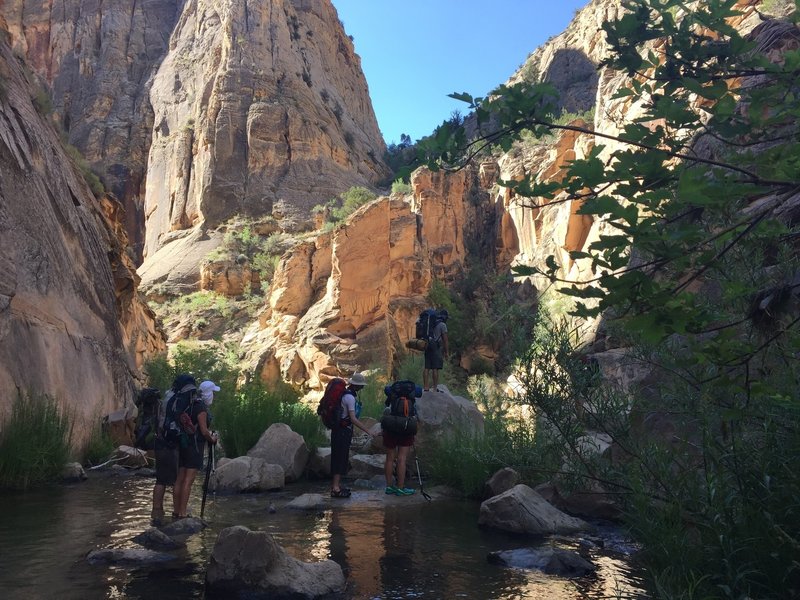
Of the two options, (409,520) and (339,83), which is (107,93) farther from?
(409,520)

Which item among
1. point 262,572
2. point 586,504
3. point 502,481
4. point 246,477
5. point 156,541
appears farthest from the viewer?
point 246,477

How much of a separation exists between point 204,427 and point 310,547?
76.8 inches

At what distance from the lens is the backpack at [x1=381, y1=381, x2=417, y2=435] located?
944cm

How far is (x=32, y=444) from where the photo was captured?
31.1ft

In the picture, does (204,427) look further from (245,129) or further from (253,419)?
(245,129)

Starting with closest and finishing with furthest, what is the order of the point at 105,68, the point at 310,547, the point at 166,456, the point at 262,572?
the point at 262,572, the point at 310,547, the point at 166,456, the point at 105,68

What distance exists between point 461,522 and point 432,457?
3411 millimetres

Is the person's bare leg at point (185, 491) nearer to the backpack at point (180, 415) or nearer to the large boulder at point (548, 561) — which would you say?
the backpack at point (180, 415)

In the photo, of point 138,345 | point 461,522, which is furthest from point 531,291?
point 461,522

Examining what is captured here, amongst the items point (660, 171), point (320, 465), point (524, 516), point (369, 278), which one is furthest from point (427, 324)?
point (369, 278)

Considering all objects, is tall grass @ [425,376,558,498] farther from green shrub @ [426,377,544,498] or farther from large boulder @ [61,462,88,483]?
large boulder @ [61,462,88,483]

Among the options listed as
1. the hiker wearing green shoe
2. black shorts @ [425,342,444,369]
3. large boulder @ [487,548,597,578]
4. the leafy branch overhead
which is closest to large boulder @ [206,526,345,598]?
large boulder @ [487,548,597,578]

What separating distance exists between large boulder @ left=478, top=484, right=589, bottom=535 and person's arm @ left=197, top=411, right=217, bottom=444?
10.5ft

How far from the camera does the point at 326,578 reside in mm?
5098
